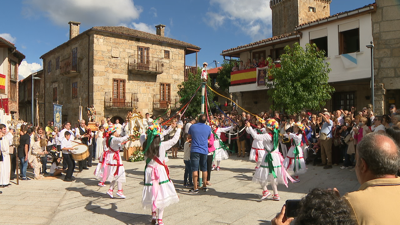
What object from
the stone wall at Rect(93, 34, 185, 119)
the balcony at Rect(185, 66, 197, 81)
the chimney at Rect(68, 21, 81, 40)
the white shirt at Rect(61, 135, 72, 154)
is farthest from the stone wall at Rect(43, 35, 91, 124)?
the white shirt at Rect(61, 135, 72, 154)

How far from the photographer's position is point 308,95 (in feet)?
51.6

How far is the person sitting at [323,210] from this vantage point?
5.38ft

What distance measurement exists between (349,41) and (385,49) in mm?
2500

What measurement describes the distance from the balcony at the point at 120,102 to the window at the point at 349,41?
17269 millimetres

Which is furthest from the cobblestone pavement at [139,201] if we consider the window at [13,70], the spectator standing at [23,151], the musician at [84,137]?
the window at [13,70]

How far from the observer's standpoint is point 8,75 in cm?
2281

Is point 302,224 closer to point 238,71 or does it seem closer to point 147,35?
point 238,71

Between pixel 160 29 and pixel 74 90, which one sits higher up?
pixel 160 29

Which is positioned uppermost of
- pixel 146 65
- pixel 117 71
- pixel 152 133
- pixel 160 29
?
pixel 160 29

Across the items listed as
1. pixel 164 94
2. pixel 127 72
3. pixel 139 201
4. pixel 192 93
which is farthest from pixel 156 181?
pixel 164 94

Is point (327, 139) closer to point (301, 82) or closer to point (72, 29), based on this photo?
point (301, 82)

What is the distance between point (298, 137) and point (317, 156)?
326cm

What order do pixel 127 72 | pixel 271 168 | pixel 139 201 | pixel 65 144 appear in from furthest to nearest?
1. pixel 127 72
2. pixel 65 144
3. pixel 139 201
4. pixel 271 168

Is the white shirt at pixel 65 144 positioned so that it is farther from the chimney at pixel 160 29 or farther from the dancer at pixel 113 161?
the chimney at pixel 160 29
